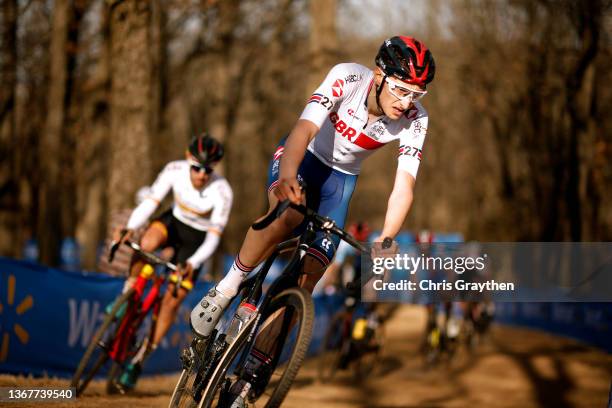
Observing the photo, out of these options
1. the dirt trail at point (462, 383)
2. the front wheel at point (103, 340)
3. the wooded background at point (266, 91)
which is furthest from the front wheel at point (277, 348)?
the wooded background at point (266, 91)

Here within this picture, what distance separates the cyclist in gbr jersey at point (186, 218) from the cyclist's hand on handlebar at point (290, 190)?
404 centimetres

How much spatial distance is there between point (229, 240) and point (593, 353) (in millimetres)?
37340

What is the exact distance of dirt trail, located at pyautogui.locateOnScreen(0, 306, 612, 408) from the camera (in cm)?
1050

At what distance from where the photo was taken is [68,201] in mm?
43812

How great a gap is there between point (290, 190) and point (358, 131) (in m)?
1.18

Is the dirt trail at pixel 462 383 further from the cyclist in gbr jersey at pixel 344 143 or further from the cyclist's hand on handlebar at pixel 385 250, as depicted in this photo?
the cyclist's hand on handlebar at pixel 385 250

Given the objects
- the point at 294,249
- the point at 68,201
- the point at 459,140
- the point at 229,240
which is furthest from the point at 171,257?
the point at 229,240

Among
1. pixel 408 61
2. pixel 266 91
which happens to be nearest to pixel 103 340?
pixel 408 61

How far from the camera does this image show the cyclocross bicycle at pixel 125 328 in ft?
30.3

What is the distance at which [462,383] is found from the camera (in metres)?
15.5

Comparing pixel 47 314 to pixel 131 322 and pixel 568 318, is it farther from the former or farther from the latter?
pixel 568 318

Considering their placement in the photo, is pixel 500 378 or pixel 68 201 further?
pixel 68 201

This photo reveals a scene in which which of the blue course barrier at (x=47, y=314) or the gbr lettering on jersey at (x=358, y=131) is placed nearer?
the gbr lettering on jersey at (x=358, y=131)

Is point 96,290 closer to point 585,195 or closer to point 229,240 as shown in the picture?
point 585,195
